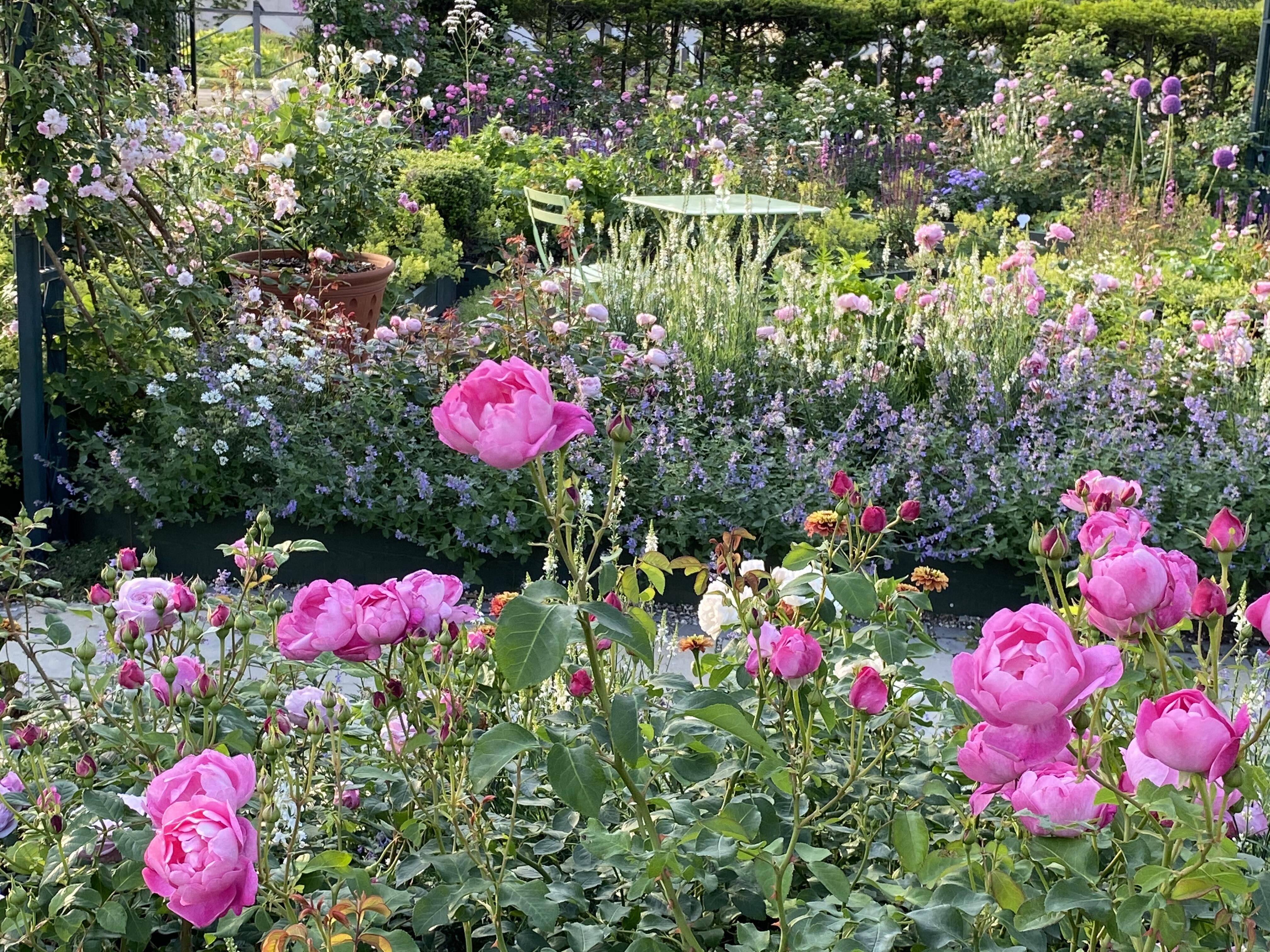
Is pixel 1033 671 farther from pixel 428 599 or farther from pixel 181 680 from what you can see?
pixel 181 680

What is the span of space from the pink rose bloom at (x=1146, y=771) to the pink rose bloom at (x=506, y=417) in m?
0.49

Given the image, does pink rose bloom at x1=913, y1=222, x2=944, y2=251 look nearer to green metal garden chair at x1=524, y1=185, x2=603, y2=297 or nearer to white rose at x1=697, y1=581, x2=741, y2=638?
green metal garden chair at x1=524, y1=185, x2=603, y2=297

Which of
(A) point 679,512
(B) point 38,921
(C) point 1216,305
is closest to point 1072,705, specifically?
(B) point 38,921

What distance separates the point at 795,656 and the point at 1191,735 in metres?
0.37

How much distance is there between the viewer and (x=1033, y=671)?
2.58 ft

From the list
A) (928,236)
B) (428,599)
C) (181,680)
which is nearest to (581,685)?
(428,599)

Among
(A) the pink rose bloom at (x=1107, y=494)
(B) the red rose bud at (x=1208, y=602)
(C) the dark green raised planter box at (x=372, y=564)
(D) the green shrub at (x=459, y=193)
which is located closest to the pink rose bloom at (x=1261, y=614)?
(B) the red rose bud at (x=1208, y=602)

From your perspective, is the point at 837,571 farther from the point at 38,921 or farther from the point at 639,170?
the point at 639,170

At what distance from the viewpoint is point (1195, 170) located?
895cm

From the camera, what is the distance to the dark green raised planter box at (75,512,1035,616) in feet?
11.2

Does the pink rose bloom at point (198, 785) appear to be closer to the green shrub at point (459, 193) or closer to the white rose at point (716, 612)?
the white rose at point (716, 612)

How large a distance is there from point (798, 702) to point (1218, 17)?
13.0 metres

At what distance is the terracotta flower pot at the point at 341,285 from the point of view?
458 cm

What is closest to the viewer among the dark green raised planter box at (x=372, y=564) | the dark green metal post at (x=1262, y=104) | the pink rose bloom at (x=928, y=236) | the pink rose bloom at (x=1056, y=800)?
the pink rose bloom at (x=1056, y=800)
